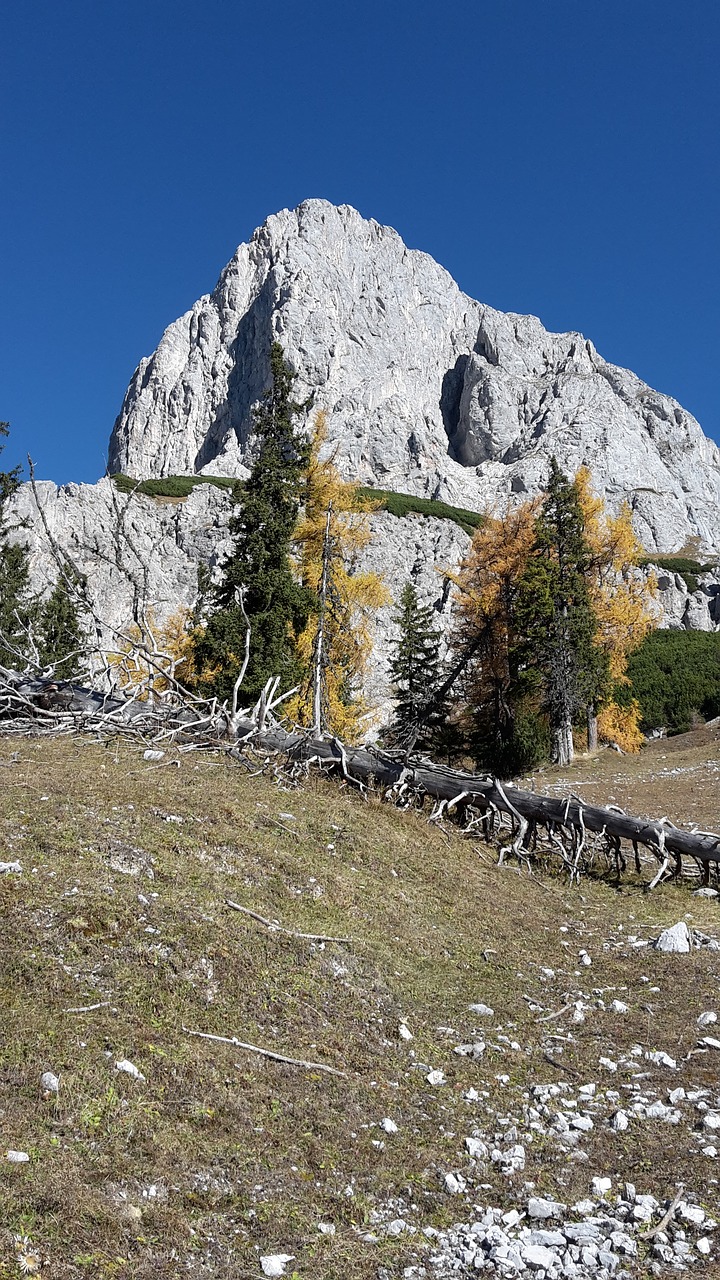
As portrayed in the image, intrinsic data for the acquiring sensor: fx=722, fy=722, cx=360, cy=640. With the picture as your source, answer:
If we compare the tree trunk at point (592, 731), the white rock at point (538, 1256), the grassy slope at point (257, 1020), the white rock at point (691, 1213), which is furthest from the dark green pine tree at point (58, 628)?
the white rock at point (691, 1213)

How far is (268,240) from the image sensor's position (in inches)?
6334

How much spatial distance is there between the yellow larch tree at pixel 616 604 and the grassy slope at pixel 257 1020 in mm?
23807

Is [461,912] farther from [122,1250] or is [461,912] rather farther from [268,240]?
[268,240]

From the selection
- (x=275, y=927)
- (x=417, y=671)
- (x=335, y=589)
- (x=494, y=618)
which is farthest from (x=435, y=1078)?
(x=417, y=671)

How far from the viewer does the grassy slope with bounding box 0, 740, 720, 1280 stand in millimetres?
3891

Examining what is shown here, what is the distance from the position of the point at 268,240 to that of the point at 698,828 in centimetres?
17470

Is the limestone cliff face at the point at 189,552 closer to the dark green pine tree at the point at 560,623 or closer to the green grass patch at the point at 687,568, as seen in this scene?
the green grass patch at the point at 687,568

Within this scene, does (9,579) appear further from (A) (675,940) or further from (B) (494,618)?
(A) (675,940)

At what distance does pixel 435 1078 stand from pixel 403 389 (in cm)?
14576

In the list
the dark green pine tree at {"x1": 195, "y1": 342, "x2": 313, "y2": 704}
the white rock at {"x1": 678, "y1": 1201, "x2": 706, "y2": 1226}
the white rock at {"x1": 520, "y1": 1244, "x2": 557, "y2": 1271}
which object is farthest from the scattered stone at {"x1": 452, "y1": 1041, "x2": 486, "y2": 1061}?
the dark green pine tree at {"x1": 195, "y1": 342, "x2": 313, "y2": 704}

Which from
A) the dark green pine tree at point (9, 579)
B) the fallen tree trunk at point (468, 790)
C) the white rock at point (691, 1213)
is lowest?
the white rock at point (691, 1213)

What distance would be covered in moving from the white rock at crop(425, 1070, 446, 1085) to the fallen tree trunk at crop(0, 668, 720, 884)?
7295mm

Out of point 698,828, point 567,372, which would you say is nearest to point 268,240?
point 567,372

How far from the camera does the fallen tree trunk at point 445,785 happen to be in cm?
1281
